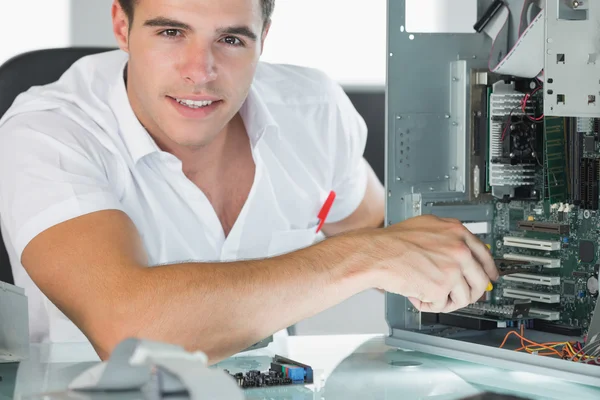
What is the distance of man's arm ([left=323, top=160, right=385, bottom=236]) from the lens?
2.60 m

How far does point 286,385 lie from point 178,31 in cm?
78

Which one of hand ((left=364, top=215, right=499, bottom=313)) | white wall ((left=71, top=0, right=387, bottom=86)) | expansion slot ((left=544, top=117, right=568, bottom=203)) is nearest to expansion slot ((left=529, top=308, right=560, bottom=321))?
expansion slot ((left=544, top=117, right=568, bottom=203))

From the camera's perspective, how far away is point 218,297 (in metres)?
1.38

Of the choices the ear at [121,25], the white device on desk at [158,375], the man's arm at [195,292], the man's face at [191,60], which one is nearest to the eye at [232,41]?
the man's face at [191,60]

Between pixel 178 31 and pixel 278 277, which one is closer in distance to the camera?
pixel 278 277

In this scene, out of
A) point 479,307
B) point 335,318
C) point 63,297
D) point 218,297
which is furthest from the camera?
point 335,318

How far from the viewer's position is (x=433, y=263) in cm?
145

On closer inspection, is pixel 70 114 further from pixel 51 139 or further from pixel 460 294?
pixel 460 294

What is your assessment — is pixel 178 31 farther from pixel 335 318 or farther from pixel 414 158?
pixel 335 318

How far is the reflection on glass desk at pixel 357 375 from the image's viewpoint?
4.66 ft

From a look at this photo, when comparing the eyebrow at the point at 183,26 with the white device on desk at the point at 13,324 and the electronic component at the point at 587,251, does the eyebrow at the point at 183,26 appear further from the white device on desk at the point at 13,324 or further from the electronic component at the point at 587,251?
the electronic component at the point at 587,251

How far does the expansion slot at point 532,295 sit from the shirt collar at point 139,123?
28.8 inches

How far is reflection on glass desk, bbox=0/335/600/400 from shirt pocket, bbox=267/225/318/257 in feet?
1.58

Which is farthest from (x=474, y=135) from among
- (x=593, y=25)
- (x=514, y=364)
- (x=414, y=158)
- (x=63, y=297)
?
(x=63, y=297)
